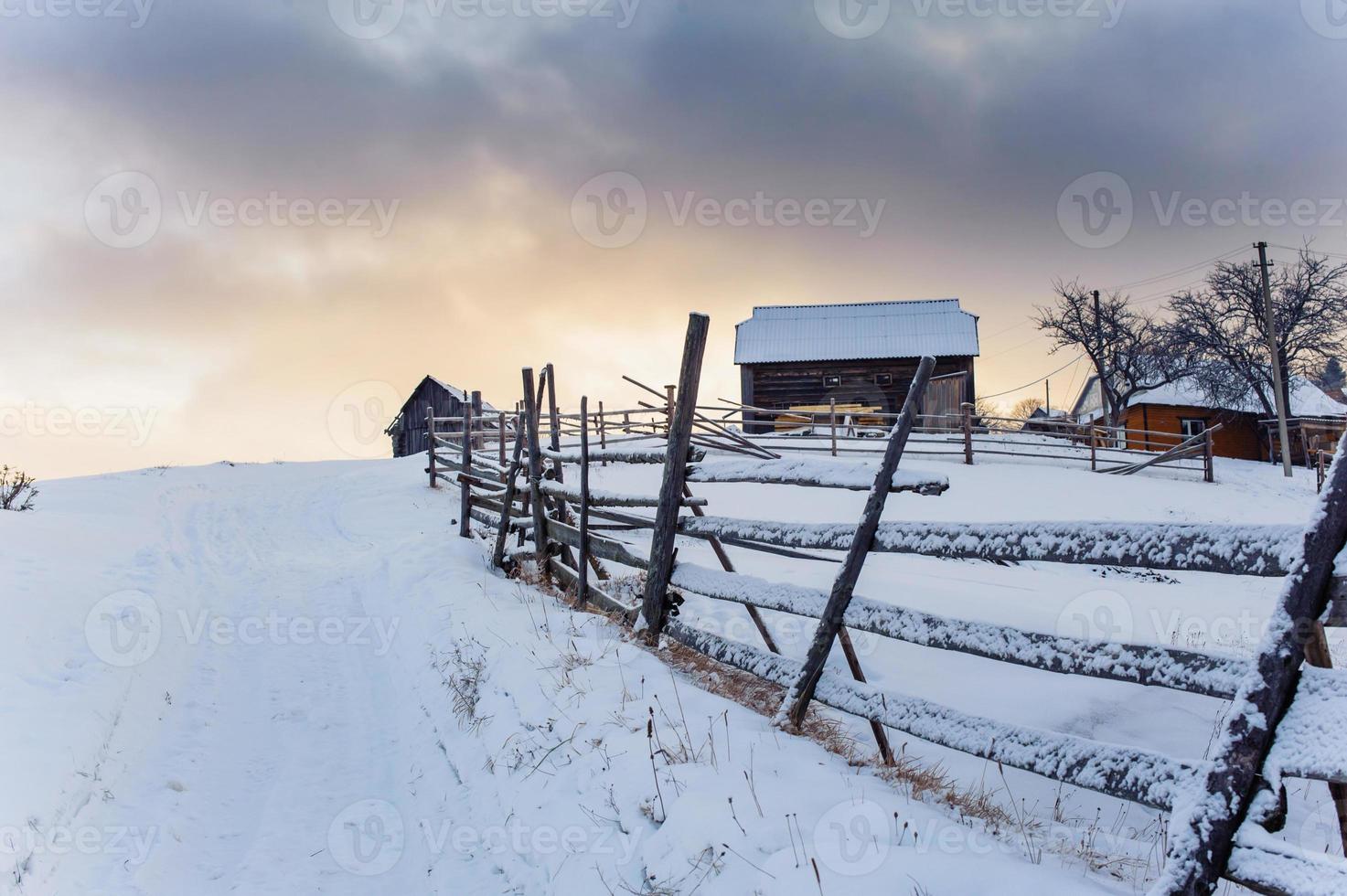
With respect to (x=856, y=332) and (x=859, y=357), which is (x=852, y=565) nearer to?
(x=859, y=357)

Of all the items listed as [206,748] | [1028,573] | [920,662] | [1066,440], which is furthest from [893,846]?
[1066,440]

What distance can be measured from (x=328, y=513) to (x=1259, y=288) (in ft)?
114

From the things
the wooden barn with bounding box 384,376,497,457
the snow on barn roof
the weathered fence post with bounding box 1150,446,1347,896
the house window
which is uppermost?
the snow on barn roof

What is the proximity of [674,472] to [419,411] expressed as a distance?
36.1 metres

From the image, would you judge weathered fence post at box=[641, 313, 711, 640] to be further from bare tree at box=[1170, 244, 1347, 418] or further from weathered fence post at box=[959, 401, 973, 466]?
bare tree at box=[1170, 244, 1347, 418]

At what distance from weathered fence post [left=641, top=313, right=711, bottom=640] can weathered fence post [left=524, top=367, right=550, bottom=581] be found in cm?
291

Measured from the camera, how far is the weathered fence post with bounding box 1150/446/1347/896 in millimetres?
2344

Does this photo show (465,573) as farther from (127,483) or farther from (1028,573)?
(127,483)

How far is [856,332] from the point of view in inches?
1256

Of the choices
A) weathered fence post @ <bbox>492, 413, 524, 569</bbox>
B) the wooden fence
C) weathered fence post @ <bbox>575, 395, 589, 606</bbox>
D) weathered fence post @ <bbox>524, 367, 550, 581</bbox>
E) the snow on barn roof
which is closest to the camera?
the wooden fence

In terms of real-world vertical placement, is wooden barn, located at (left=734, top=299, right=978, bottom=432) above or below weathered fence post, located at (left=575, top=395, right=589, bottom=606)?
above

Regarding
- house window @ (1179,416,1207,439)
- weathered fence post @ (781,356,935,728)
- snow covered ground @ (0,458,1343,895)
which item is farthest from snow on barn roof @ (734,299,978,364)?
weathered fence post @ (781,356,935,728)

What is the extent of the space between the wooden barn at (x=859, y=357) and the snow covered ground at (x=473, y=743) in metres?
20.8

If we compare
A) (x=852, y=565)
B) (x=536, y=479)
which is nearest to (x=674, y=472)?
(x=852, y=565)
